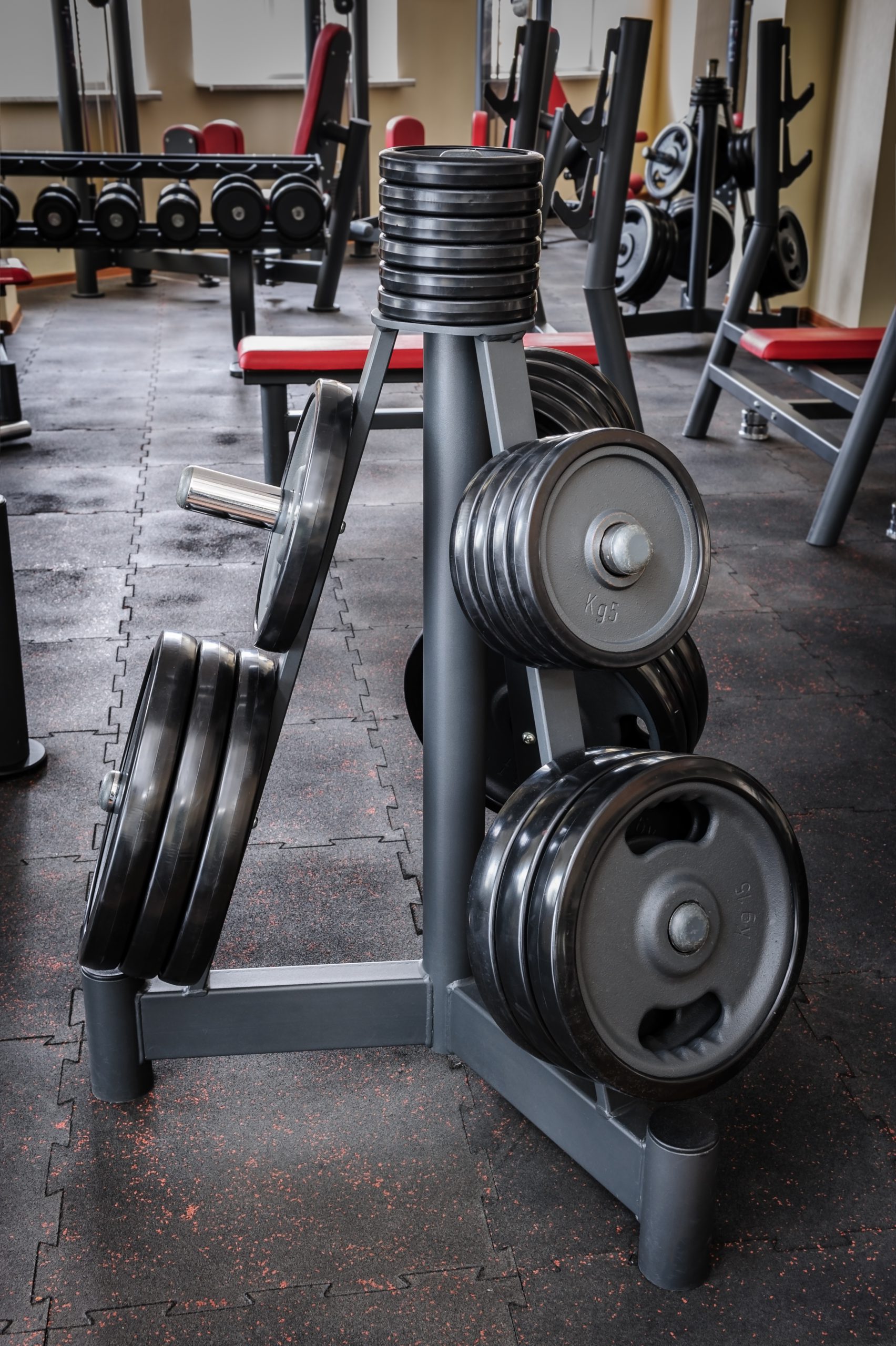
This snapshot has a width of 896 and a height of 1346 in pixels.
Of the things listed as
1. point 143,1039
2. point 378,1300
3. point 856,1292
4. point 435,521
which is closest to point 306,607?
point 435,521

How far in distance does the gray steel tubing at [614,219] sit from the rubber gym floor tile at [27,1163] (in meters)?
2.54

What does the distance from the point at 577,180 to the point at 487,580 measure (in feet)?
15.6

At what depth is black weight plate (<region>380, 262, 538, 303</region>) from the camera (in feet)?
4.26

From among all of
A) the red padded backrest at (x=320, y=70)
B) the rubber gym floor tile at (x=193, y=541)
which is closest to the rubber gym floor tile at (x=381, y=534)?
the rubber gym floor tile at (x=193, y=541)

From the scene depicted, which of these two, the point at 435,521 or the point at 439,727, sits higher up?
the point at 435,521

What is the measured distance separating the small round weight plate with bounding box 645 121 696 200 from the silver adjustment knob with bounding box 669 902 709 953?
190 inches

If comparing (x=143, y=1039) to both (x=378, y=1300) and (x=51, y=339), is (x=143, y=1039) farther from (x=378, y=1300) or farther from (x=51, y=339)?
(x=51, y=339)

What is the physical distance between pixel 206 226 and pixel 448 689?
4685 millimetres

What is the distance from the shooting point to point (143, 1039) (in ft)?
5.04

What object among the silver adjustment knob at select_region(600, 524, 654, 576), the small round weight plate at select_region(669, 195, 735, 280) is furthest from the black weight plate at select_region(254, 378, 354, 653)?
the small round weight plate at select_region(669, 195, 735, 280)

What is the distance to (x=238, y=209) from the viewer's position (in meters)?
5.11

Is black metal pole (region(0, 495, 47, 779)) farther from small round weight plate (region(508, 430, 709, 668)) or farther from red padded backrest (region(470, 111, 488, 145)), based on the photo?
red padded backrest (region(470, 111, 488, 145))

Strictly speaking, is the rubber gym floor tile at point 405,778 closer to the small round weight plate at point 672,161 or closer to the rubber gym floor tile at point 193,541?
the rubber gym floor tile at point 193,541

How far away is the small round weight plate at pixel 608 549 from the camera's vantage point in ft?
3.89
